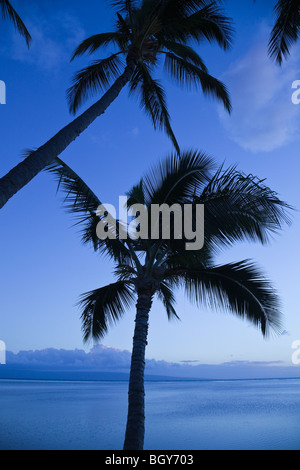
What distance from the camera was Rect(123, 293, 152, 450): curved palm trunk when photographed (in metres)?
5.66

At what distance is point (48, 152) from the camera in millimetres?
4992

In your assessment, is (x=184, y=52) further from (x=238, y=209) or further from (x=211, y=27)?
(x=238, y=209)

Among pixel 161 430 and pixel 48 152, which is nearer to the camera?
pixel 48 152

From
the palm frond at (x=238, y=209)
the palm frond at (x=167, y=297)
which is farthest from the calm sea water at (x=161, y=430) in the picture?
the palm frond at (x=238, y=209)

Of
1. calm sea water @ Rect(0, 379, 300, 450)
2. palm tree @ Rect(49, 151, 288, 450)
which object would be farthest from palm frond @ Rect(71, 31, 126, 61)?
calm sea water @ Rect(0, 379, 300, 450)

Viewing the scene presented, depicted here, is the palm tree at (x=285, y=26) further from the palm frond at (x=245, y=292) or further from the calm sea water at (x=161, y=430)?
the calm sea water at (x=161, y=430)

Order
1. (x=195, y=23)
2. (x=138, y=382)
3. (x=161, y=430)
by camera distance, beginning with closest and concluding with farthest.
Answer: (x=138, y=382) → (x=195, y=23) → (x=161, y=430)

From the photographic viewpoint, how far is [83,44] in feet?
28.5

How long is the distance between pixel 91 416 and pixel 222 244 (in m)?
18.3

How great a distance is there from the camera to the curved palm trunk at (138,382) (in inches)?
223

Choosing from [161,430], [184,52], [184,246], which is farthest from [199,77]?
[161,430]

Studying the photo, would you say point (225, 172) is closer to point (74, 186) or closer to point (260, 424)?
point (74, 186)

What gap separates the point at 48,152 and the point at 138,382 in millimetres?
4033

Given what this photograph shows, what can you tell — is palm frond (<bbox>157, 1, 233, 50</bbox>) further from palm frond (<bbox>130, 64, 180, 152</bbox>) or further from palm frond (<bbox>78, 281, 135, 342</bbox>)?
palm frond (<bbox>78, 281, 135, 342</bbox>)
